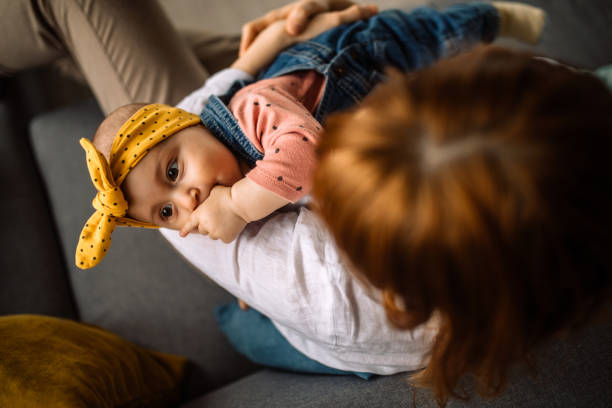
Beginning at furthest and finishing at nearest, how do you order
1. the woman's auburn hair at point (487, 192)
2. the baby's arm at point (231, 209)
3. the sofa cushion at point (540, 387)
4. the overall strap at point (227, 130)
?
1. the overall strap at point (227, 130)
2. the baby's arm at point (231, 209)
3. the sofa cushion at point (540, 387)
4. the woman's auburn hair at point (487, 192)

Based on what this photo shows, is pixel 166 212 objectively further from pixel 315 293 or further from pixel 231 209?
pixel 315 293

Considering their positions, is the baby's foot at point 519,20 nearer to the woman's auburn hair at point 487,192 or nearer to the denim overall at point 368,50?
the denim overall at point 368,50

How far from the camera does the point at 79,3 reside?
103cm

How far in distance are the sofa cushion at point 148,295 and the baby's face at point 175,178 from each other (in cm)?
43

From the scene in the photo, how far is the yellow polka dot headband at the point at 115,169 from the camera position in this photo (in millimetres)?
696

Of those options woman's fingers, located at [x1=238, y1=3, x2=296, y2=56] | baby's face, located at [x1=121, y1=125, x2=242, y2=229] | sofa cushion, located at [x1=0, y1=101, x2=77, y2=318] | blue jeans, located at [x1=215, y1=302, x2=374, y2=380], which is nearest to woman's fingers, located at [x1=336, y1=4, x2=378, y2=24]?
woman's fingers, located at [x1=238, y1=3, x2=296, y2=56]

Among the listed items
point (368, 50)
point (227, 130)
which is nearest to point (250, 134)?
point (227, 130)

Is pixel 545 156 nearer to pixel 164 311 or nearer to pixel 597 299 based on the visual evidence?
pixel 597 299

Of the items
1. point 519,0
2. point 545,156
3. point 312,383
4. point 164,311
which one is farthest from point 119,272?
point 519,0

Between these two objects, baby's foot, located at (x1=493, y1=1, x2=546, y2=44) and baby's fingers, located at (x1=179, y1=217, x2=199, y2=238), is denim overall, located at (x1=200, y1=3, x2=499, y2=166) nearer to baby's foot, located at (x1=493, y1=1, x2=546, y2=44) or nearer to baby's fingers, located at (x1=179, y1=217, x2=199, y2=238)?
baby's foot, located at (x1=493, y1=1, x2=546, y2=44)

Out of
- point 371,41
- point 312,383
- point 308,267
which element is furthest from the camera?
point 371,41

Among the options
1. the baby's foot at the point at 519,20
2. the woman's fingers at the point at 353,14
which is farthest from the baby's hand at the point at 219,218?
the baby's foot at the point at 519,20

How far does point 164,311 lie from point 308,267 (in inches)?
25.5

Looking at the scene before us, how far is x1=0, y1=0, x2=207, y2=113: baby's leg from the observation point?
1.04 m
